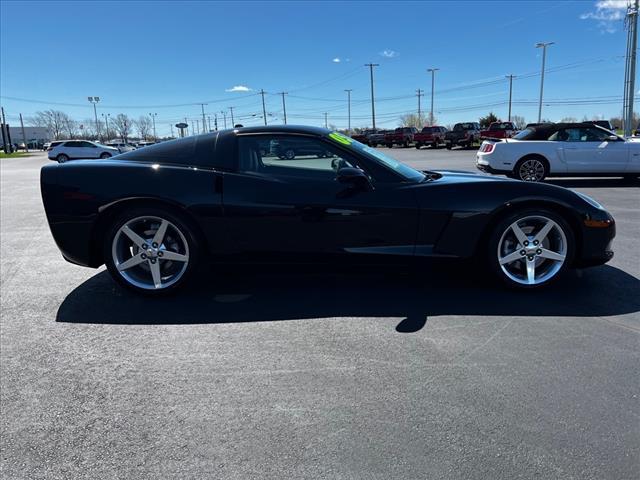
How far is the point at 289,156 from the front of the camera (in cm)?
394

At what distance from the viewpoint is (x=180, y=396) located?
8.21 ft

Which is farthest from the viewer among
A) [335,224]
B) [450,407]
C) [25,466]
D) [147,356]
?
[335,224]

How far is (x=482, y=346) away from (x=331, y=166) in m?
1.82

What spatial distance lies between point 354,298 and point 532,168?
8.86 metres

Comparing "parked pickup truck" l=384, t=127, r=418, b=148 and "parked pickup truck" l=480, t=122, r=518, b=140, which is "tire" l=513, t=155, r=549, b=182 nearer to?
"parked pickup truck" l=480, t=122, r=518, b=140

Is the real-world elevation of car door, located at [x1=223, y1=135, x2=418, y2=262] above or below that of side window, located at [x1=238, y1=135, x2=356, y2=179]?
below

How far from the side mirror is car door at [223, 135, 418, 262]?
0.04 meters

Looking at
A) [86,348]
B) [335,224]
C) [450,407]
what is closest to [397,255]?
[335,224]

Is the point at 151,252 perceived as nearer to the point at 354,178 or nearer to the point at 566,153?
the point at 354,178

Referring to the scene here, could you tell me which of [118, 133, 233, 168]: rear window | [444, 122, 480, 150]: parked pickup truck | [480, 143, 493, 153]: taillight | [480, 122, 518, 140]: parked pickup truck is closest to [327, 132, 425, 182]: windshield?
[118, 133, 233, 168]: rear window

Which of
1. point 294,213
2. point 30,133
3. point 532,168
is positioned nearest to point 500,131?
point 532,168

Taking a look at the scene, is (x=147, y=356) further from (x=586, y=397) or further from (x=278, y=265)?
(x=586, y=397)

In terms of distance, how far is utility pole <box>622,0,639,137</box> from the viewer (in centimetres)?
2178

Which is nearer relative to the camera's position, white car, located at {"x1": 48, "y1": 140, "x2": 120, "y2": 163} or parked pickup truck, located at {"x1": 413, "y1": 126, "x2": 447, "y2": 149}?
white car, located at {"x1": 48, "y1": 140, "x2": 120, "y2": 163}
